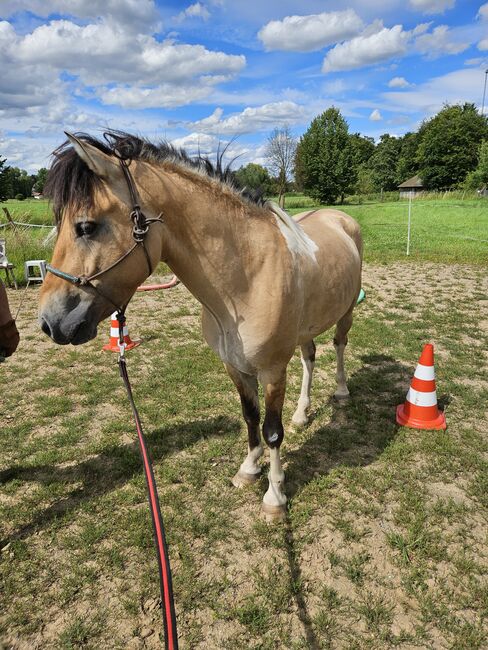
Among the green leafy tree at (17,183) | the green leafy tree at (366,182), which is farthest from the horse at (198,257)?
the green leafy tree at (366,182)

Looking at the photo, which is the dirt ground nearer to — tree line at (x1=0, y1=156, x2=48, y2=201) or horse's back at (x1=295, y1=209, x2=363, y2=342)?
horse's back at (x1=295, y1=209, x2=363, y2=342)

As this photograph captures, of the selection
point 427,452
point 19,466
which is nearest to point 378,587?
point 427,452

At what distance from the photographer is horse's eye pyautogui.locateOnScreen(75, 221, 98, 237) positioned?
1900 millimetres

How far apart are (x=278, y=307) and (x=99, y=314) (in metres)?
1.13

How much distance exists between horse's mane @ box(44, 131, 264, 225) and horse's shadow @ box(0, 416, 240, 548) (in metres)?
2.35

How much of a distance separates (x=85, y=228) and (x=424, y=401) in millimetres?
3648

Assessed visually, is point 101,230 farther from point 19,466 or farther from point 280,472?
point 19,466

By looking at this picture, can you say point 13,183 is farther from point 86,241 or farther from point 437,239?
point 86,241

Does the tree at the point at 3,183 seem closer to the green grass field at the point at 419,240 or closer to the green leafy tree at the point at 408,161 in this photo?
the green grass field at the point at 419,240

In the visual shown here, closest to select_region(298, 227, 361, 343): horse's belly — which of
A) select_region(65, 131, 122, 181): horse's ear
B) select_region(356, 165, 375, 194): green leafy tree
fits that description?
select_region(65, 131, 122, 181): horse's ear

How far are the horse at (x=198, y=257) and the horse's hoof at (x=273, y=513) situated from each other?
0.01 m

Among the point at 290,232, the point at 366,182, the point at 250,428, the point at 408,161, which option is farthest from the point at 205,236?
the point at 408,161

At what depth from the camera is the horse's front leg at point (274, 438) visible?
2941 millimetres

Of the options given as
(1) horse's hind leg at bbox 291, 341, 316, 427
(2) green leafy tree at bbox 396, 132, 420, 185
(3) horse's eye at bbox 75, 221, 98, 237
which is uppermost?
(2) green leafy tree at bbox 396, 132, 420, 185
